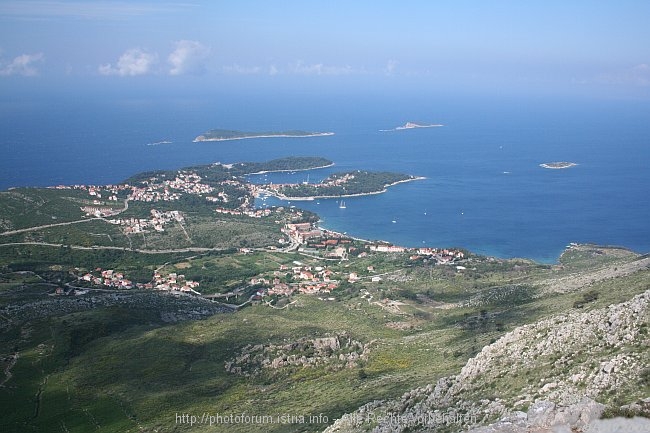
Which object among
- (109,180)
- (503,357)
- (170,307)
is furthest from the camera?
(109,180)

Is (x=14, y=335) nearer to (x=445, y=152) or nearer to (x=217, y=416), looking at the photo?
(x=217, y=416)

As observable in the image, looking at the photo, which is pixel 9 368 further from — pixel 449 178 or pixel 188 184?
pixel 449 178

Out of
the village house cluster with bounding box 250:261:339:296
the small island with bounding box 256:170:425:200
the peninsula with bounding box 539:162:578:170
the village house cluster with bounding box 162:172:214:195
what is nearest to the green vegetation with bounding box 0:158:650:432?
the village house cluster with bounding box 250:261:339:296

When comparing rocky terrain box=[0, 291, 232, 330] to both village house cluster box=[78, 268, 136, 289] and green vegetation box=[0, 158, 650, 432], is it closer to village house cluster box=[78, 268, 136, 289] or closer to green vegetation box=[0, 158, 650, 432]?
green vegetation box=[0, 158, 650, 432]

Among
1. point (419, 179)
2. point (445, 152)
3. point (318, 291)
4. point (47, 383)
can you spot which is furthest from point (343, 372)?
point (445, 152)

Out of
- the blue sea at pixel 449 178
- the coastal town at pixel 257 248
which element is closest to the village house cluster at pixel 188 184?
the coastal town at pixel 257 248
